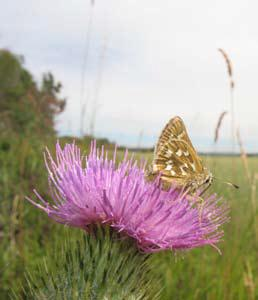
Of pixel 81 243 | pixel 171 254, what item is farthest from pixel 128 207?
Result: pixel 171 254

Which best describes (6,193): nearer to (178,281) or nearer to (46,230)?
(46,230)

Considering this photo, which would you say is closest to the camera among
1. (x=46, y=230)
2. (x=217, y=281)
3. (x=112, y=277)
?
(x=112, y=277)

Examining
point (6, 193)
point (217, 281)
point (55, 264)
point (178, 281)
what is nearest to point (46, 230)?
point (6, 193)

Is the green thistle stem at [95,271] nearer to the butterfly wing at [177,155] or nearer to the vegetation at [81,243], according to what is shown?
the vegetation at [81,243]

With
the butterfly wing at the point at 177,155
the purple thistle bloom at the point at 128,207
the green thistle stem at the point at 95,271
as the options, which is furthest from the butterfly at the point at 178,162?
the green thistle stem at the point at 95,271

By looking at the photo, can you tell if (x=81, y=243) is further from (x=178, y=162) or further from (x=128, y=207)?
(x=178, y=162)

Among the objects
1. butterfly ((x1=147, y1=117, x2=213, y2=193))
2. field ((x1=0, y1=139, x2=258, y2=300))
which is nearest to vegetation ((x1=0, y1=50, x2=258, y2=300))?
field ((x1=0, y1=139, x2=258, y2=300))

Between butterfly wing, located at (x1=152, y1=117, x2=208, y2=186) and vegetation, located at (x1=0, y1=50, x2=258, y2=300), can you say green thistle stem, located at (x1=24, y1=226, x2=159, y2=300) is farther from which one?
butterfly wing, located at (x1=152, y1=117, x2=208, y2=186)
